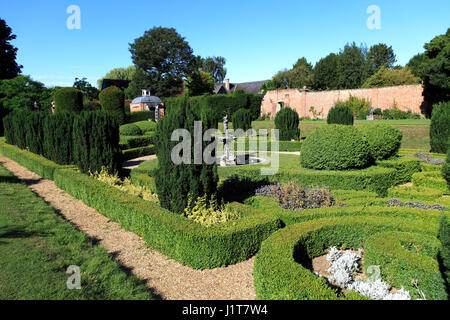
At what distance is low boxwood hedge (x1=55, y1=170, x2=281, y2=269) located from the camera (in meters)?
4.24

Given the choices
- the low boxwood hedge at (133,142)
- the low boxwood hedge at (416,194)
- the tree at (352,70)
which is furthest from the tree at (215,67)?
the low boxwood hedge at (416,194)

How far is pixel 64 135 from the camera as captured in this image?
11.0 meters

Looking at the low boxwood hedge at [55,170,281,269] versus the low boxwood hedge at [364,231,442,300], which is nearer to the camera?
the low boxwood hedge at [364,231,442,300]

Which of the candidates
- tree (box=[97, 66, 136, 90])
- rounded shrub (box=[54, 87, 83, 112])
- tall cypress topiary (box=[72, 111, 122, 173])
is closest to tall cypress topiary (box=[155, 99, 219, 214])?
tall cypress topiary (box=[72, 111, 122, 173])

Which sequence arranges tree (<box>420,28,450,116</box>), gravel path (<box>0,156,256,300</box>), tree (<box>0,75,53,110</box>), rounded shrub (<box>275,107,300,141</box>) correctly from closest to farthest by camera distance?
gravel path (<box>0,156,256,300</box>) → rounded shrub (<box>275,107,300,141</box>) → tree (<box>420,28,450,116</box>) → tree (<box>0,75,53,110</box>)

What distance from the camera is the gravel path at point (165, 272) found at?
3.64 meters

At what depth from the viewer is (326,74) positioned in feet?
158

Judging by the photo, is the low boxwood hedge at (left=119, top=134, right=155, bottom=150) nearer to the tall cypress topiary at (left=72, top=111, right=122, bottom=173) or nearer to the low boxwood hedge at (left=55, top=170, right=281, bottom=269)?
the tall cypress topiary at (left=72, top=111, right=122, bottom=173)

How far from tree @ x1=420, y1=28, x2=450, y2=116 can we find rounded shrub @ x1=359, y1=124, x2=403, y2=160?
16.9m

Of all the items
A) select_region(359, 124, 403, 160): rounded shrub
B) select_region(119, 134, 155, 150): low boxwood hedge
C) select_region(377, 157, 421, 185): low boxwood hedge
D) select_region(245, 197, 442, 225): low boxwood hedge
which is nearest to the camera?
select_region(245, 197, 442, 225): low boxwood hedge

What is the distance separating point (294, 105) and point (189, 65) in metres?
20.0

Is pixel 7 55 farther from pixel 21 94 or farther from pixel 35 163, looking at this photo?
pixel 35 163
